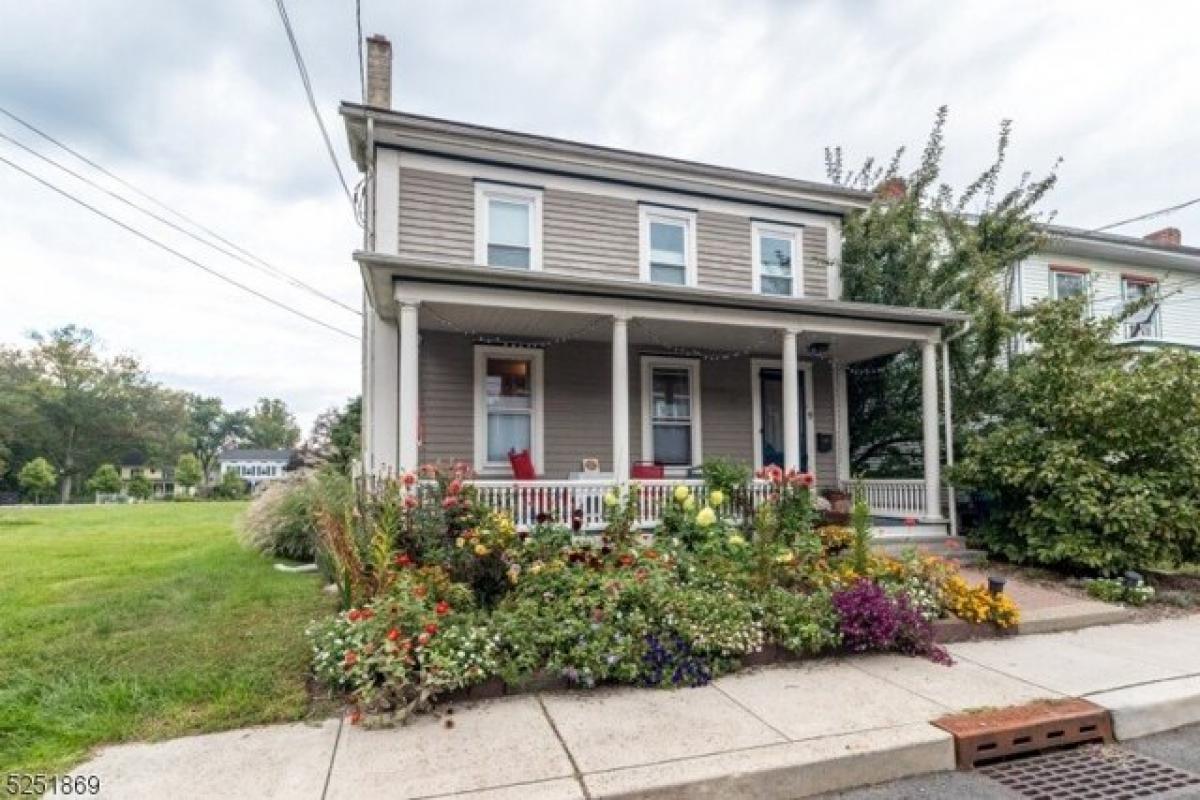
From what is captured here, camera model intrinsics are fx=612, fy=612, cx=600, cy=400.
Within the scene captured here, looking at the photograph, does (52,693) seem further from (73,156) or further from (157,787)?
(73,156)

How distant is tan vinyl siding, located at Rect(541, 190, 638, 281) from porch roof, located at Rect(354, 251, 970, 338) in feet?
6.79

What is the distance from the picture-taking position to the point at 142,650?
170 inches

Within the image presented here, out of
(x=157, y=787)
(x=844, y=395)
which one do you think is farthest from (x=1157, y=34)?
(x=157, y=787)

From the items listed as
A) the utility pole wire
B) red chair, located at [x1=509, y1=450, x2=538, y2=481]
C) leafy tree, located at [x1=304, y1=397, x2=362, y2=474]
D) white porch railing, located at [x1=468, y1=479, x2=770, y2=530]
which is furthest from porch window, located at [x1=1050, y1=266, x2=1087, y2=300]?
the utility pole wire

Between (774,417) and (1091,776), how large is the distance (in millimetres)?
7697

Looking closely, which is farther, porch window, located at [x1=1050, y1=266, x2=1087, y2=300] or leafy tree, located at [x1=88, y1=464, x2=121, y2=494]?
leafy tree, located at [x1=88, y1=464, x2=121, y2=494]

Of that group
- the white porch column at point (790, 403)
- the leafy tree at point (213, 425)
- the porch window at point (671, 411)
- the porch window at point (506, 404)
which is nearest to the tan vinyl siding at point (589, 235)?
the porch window at point (506, 404)

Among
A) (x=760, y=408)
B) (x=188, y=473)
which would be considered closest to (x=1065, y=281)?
(x=760, y=408)

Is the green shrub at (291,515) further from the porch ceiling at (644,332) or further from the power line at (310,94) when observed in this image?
the power line at (310,94)

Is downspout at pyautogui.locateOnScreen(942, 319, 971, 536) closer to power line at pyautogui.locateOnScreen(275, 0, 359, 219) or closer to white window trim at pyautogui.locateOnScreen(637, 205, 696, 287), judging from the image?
white window trim at pyautogui.locateOnScreen(637, 205, 696, 287)

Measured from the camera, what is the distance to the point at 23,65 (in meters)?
7.54

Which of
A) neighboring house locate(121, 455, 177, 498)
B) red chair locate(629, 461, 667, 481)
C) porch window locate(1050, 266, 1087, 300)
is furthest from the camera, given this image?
neighboring house locate(121, 455, 177, 498)

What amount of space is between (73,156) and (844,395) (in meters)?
13.1

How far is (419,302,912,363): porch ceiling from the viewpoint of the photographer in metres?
7.89
